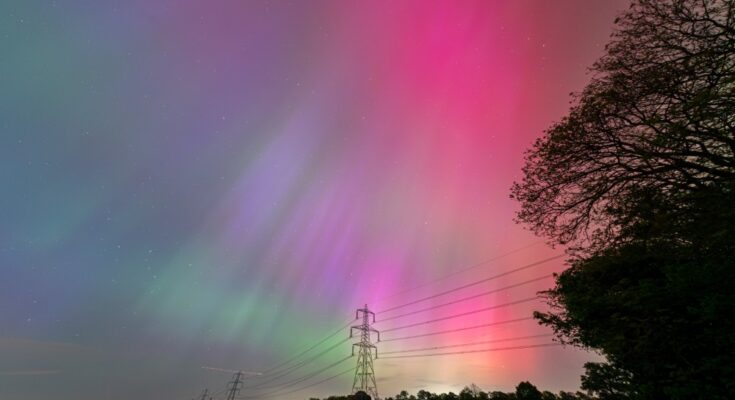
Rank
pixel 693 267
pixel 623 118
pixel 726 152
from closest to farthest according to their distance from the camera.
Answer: pixel 726 152 → pixel 693 267 → pixel 623 118

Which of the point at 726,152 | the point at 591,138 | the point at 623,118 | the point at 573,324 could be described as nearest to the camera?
the point at 726,152

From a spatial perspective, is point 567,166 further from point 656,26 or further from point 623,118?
point 656,26

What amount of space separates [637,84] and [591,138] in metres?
2.04

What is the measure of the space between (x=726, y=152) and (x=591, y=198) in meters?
3.52

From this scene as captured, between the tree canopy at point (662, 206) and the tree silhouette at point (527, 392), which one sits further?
the tree silhouette at point (527, 392)

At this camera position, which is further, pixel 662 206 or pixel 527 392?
pixel 527 392

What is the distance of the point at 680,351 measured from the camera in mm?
11633

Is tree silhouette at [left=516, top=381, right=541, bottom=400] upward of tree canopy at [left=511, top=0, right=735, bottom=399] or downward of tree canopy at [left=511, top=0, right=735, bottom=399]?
downward

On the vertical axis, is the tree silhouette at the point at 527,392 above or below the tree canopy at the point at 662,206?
below

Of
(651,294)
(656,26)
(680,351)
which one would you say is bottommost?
(680,351)

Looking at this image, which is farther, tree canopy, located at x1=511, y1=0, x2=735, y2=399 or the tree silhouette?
the tree silhouette

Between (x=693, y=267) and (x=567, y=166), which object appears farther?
(x=567, y=166)

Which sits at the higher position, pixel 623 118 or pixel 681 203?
pixel 623 118

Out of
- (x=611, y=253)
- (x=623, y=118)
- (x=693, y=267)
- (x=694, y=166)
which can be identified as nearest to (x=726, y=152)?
(x=694, y=166)
